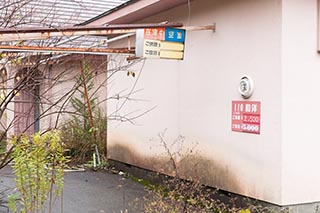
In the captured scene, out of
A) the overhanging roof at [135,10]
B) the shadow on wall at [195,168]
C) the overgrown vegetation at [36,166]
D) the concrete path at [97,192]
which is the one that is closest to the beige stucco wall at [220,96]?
the shadow on wall at [195,168]

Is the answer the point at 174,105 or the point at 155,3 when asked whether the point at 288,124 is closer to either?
the point at 174,105

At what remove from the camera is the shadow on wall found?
24.6ft

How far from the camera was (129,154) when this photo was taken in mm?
10617

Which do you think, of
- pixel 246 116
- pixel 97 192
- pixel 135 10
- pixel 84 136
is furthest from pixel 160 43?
pixel 84 136

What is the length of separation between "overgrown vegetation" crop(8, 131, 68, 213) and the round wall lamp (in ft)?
10.5

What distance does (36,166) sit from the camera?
487 centimetres

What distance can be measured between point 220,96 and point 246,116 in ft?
2.37

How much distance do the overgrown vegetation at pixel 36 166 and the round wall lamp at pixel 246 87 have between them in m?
3.21

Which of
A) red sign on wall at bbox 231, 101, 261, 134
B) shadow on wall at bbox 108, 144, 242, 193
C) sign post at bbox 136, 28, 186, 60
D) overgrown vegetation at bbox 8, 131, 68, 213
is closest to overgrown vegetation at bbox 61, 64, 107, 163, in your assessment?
shadow on wall at bbox 108, 144, 242, 193

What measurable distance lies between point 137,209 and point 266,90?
113 inches

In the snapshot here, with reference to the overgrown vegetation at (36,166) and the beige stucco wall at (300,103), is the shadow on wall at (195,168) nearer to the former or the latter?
the beige stucco wall at (300,103)

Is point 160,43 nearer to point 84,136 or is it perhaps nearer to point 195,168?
point 195,168

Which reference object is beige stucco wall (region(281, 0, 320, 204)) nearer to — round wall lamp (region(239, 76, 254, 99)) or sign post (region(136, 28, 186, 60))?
round wall lamp (region(239, 76, 254, 99))

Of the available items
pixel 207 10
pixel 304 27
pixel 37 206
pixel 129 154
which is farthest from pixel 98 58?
pixel 37 206
